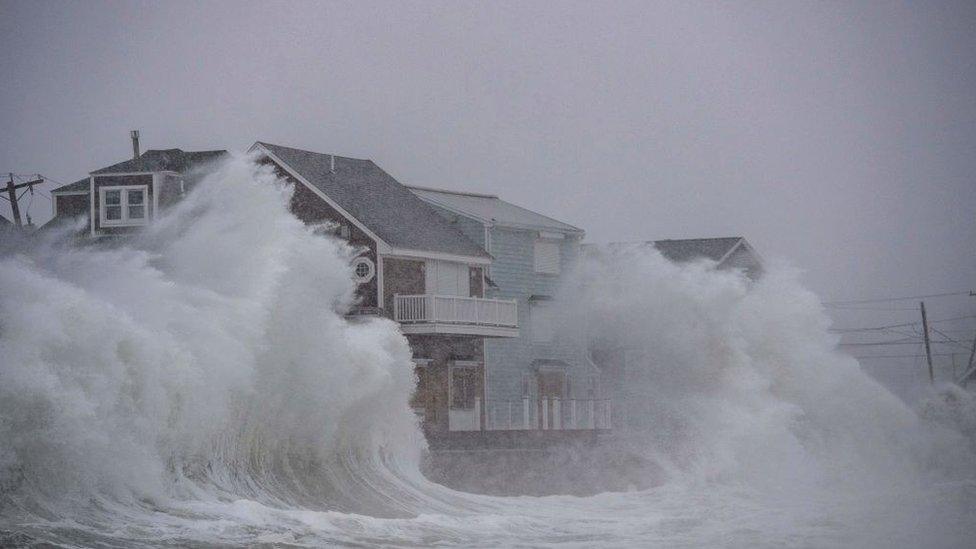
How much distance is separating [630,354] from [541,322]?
366 centimetres

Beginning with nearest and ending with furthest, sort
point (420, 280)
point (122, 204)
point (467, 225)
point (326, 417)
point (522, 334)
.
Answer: point (326, 417)
point (122, 204)
point (420, 280)
point (467, 225)
point (522, 334)

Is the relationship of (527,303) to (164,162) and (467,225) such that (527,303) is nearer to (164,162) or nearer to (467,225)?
(467,225)

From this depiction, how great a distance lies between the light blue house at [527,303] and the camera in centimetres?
4619

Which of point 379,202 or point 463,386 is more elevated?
point 379,202

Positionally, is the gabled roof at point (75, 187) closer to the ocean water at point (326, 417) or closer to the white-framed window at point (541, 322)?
the ocean water at point (326, 417)

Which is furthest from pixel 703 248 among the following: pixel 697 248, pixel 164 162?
pixel 164 162

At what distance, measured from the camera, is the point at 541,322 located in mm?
48594

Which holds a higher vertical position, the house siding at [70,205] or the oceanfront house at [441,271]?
the house siding at [70,205]

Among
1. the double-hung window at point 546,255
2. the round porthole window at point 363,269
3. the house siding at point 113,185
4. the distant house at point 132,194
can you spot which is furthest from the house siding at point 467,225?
the house siding at point 113,185

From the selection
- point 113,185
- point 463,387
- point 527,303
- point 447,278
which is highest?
point 113,185

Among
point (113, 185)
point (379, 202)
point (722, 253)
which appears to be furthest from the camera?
point (722, 253)

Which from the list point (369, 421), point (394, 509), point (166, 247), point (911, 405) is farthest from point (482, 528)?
point (911, 405)

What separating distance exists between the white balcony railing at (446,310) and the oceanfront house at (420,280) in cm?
3

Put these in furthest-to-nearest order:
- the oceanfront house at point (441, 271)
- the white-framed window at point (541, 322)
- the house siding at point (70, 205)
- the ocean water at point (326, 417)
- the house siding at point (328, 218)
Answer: the white-framed window at point (541, 322)
the house siding at point (70, 205)
the oceanfront house at point (441, 271)
the house siding at point (328, 218)
the ocean water at point (326, 417)
